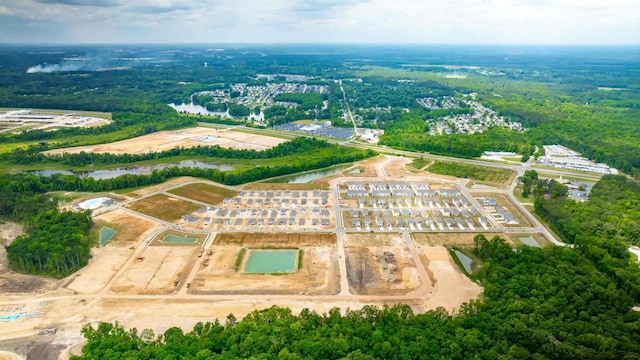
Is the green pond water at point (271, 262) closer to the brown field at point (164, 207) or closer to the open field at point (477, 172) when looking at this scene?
the brown field at point (164, 207)

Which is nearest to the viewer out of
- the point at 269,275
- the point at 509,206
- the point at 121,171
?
the point at 269,275

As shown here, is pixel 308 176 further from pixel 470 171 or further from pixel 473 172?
→ pixel 473 172

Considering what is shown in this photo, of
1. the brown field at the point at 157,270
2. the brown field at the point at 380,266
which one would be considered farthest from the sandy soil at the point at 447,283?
the brown field at the point at 157,270

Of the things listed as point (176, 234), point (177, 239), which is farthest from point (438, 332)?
point (176, 234)

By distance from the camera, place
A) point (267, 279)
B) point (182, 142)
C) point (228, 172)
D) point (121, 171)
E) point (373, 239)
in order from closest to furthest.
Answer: point (267, 279) → point (373, 239) → point (228, 172) → point (121, 171) → point (182, 142)

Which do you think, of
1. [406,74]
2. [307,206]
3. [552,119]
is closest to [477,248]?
[307,206]

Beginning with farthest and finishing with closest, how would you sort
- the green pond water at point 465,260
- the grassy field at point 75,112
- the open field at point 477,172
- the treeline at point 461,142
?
the grassy field at point 75,112 < the treeline at point 461,142 < the open field at point 477,172 < the green pond water at point 465,260

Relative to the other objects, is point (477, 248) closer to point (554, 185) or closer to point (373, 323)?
point (373, 323)
